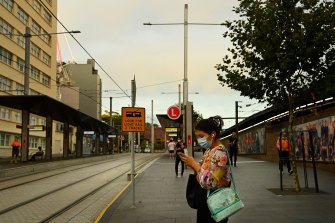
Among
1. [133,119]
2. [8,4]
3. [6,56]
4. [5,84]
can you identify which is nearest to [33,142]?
[5,84]

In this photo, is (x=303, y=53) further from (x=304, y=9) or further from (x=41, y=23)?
(x=41, y=23)

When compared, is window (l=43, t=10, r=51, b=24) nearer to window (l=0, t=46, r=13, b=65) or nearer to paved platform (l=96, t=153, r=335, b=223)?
window (l=0, t=46, r=13, b=65)

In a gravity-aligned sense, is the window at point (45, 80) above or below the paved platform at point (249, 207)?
above

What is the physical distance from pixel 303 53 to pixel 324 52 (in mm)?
717

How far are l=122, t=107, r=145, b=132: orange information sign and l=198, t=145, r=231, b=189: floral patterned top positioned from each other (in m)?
5.93

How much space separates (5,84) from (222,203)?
50.5m

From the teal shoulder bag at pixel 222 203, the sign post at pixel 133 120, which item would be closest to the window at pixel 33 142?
the sign post at pixel 133 120

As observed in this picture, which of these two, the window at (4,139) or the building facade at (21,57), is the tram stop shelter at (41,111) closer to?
the building facade at (21,57)

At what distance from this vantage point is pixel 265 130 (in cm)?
3294

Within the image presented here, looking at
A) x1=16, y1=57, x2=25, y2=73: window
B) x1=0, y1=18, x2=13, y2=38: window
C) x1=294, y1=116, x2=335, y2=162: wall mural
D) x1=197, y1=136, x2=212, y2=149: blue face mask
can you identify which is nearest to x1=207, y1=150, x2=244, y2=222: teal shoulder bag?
x1=197, y1=136, x2=212, y2=149: blue face mask

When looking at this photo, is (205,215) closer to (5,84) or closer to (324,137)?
(324,137)

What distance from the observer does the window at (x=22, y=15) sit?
55.3 metres

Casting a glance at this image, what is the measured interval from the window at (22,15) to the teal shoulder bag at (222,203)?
5458cm

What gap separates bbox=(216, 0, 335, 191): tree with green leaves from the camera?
1191cm
